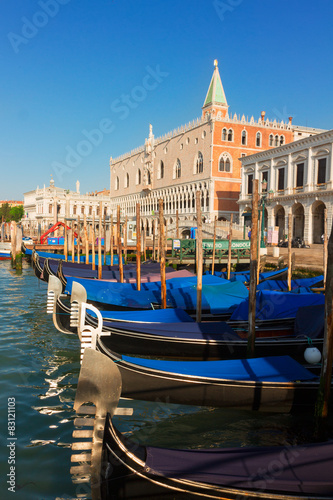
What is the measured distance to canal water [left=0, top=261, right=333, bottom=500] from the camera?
3504mm

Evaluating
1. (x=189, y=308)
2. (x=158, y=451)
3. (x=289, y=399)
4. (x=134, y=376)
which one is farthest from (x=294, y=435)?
(x=189, y=308)

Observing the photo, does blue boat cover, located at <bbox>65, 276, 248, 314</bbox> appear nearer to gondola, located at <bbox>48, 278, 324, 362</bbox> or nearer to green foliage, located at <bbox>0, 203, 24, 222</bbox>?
gondola, located at <bbox>48, 278, 324, 362</bbox>

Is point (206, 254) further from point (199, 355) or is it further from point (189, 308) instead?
point (199, 355)

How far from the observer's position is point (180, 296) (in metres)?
9.15

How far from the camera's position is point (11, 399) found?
4.94 metres

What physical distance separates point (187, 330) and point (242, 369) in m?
1.76

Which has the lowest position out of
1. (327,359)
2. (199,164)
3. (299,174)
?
(327,359)

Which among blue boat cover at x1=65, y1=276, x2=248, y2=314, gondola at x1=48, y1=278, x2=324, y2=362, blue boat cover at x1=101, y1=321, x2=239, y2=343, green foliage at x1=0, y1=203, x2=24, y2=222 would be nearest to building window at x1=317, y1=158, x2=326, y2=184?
blue boat cover at x1=65, y1=276, x2=248, y2=314

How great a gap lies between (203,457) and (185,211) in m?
33.5

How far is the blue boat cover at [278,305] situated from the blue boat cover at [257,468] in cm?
460

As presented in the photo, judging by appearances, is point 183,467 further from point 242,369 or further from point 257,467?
point 242,369

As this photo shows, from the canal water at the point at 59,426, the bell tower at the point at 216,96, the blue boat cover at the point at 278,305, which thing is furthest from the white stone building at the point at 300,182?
the canal water at the point at 59,426

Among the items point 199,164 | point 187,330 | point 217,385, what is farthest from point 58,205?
point 217,385

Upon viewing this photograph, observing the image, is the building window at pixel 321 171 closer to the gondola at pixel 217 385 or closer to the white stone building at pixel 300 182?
the white stone building at pixel 300 182
